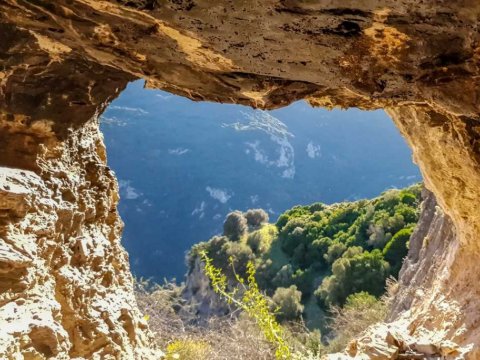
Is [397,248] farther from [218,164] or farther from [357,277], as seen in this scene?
[218,164]

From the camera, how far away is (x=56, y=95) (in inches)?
120

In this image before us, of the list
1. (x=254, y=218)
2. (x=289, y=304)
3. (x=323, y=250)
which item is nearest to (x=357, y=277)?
(x=289, y=304)

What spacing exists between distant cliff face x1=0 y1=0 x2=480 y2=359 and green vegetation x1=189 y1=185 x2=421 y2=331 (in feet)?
33.8

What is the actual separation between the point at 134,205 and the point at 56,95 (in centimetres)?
4884

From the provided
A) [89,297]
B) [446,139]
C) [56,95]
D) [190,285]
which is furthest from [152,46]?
[190,285]

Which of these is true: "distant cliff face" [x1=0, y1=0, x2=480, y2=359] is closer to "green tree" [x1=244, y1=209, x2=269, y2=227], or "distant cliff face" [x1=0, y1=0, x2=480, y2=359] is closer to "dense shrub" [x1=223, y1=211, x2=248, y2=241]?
"dense shrub" [x1=223, y1=211, x2=248, y2=241]

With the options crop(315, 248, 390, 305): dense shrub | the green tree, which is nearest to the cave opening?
the green tree

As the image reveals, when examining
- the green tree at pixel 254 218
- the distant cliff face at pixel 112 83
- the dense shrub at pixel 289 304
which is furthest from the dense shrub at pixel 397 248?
the distant cliff face at pixel 112 83

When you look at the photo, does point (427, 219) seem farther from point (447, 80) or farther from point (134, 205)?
point (134, 205)

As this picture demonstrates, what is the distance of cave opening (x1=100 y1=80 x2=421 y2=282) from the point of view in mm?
50562

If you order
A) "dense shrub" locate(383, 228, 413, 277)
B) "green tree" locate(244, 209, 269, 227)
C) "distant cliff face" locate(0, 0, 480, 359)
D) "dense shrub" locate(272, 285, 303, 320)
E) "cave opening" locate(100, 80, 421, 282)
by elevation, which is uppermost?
"distant cliff face" locate(0, 0, 480, 359)

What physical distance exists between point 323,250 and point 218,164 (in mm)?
40114

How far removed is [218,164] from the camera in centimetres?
5916

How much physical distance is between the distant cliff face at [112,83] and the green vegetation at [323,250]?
33.8ft
